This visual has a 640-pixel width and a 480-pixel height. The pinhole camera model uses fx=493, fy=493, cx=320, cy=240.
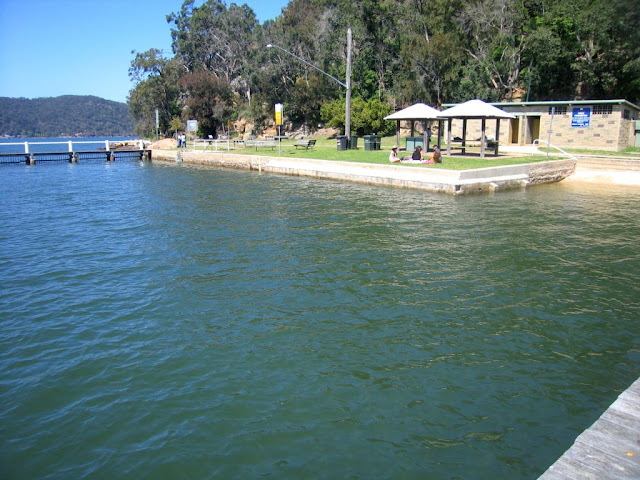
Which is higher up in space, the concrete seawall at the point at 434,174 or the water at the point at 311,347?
the concrete seawall at the point at 434,174

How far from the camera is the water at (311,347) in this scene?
17.5ft

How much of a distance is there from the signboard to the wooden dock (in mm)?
32190

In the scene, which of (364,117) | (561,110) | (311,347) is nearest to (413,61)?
(364,117)

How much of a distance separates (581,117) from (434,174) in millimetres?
16283

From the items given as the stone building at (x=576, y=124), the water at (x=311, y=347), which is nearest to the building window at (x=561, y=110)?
the stone building at (x=576, y=124)

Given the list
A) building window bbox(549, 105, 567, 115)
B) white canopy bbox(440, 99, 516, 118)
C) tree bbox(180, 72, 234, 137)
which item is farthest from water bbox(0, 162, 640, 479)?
tree bbox(180, 72, 234, 137)

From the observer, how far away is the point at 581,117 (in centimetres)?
3231

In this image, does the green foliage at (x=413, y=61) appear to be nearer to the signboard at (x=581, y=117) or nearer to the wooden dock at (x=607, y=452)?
the signboard at (x=581, y=117)

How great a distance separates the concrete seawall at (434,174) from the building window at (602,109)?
21.3ft

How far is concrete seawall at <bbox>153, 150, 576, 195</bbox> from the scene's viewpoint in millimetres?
21828

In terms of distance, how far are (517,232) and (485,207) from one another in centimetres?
424

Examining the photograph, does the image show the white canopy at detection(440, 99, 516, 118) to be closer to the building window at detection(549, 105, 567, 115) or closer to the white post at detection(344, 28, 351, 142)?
the white post at detection(344, 28, 351, 142)

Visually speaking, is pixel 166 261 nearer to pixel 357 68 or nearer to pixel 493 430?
pixel 493 430

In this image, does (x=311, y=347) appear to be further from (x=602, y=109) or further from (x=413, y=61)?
(x=413, y=61)
